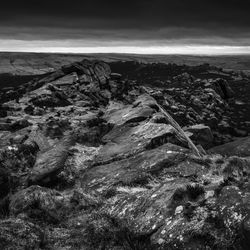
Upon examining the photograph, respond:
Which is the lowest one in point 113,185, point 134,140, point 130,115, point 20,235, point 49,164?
point 49,164

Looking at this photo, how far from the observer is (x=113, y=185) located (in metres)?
21.3

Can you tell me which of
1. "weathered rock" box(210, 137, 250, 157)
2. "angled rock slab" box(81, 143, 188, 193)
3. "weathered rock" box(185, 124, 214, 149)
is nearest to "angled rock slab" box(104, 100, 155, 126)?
"angled rock slab" box(81, 143, 188, 193)

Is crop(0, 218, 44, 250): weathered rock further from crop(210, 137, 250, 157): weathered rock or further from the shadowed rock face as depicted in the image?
crop(210, 137, 250, 157): weathered rock

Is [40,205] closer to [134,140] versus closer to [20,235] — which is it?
[20,235]

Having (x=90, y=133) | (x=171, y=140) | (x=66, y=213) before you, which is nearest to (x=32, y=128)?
(x=90, y=133)

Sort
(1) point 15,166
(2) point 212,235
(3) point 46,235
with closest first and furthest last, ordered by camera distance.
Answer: (2) point 212,235
(3) point 46,235
(1) point 15,166

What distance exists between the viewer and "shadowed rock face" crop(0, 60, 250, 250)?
14.2 meters

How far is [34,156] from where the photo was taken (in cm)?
2791

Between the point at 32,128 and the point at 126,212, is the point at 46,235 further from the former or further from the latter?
the point at 32,128

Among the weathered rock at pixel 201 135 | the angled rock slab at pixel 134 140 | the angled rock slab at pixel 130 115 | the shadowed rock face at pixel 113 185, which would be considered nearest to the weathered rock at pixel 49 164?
the shadowed rock face at pixel 113 185

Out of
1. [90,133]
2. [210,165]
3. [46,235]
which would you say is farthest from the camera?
[90,133]

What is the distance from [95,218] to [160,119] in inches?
616

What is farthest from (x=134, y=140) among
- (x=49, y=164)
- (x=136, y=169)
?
(x=49, y=164)

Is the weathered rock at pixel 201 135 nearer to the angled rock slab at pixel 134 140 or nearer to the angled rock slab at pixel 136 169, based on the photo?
the angled rock slab at pixel 134 140
